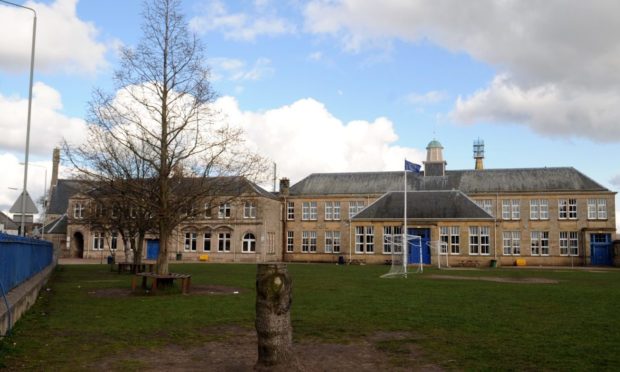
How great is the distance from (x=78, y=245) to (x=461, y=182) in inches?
1760

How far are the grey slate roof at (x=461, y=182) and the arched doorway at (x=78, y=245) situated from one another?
83.5 feet

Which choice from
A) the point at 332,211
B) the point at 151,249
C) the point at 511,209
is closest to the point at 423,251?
the point at 511,209

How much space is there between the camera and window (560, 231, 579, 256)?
197 feet

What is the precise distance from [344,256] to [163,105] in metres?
43.8

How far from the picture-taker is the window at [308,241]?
67.8 metres

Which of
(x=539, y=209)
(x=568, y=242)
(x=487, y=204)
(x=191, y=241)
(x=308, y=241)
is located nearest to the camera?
(x=568, y=242)

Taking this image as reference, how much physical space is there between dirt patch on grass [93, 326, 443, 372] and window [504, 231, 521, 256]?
53033mm

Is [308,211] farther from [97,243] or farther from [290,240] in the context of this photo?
[97,243]

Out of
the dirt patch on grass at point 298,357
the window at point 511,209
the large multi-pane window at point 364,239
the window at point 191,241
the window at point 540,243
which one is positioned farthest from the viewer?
the window at point 191,241

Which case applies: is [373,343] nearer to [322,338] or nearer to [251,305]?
[322,338]

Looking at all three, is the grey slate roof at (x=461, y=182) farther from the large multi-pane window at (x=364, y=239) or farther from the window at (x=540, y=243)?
the large multi-pane window at (x=364, y=239)

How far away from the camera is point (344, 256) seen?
6450 cm

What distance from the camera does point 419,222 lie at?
5850 centimetres

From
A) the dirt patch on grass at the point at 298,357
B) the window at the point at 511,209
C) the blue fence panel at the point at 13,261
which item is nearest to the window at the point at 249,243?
the window at the point at 511,209
